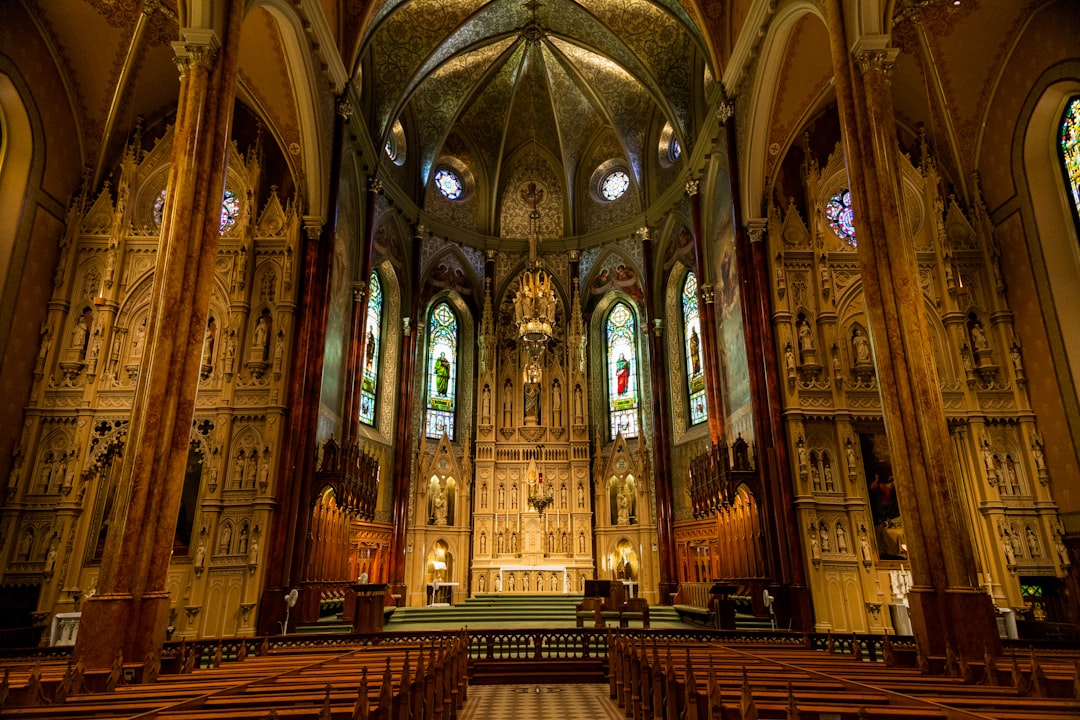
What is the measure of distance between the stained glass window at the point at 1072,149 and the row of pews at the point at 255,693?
55.6ft

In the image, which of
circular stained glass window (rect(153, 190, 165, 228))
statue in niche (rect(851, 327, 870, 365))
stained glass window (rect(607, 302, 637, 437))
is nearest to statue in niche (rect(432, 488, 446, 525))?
stained glass window (rect(607, 302, 637, 437))

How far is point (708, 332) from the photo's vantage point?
20.8m

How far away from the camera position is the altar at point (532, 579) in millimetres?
23250

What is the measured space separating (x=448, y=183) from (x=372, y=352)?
28.4 feet

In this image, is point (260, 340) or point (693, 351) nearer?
point (260, 340)

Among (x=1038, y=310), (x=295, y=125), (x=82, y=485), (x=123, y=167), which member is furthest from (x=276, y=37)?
(x=1038, y=310)

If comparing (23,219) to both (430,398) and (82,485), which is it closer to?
(82,485)

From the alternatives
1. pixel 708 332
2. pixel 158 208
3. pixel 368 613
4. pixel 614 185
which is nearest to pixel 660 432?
pixel 708 332

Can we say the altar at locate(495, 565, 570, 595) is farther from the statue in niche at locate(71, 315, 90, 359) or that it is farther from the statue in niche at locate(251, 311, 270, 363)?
the statue in niche at locate(71, 315, 90, 359)

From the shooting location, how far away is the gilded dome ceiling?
866 inches

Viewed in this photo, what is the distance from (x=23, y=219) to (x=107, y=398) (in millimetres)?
4540

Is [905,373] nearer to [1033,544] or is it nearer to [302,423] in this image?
[1033,544]

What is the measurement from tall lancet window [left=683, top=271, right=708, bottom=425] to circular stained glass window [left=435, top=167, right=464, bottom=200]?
1038 cm

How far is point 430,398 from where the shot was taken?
2588 centimetres
